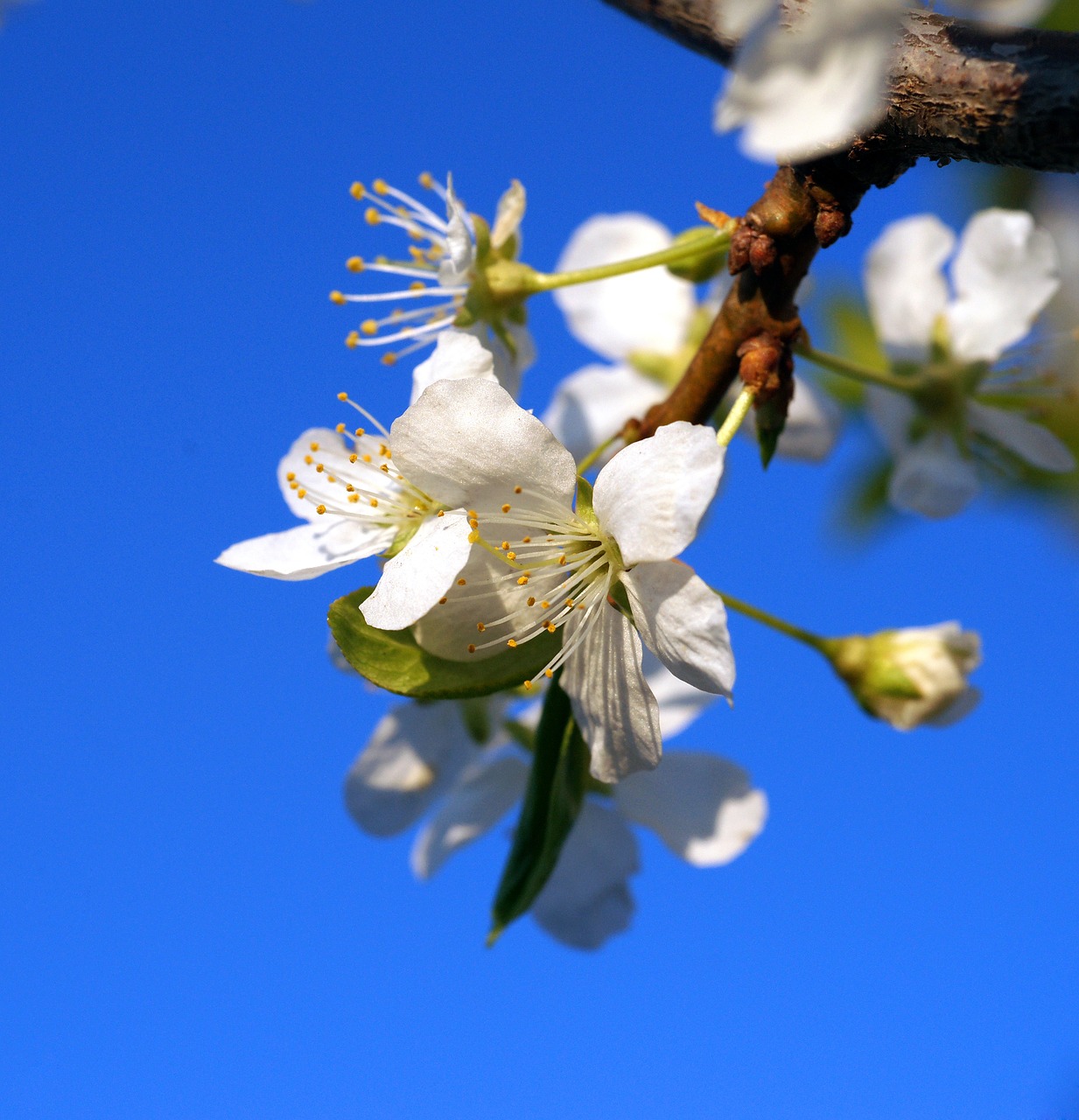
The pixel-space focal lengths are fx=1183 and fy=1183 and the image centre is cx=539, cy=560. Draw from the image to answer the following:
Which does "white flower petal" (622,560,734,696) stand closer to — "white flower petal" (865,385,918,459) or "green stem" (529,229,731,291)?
"green stem" (529,229,731,291)

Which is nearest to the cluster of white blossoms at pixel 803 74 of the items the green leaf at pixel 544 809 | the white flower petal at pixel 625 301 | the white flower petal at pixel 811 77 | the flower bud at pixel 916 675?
the white flower petal at pixel 811 77

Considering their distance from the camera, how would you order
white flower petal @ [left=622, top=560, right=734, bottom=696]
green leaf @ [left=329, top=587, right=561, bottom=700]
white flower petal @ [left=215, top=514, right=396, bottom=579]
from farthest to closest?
white flower petal @ [left=215, top=514, right=396, bottom=579], green leaf @ [left=329, top=587, right=561, bottom=700], white flower petal @ [left=622, top=560, right=734, bottom=696]

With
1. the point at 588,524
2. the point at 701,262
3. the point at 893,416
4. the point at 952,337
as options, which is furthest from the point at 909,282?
the point at 588,524

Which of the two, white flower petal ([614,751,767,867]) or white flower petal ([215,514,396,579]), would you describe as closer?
white flower petal ([215,514,396,579])

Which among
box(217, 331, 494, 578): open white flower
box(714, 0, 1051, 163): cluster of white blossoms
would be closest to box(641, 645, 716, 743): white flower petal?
box(217, 331, 494, 578): open white flower

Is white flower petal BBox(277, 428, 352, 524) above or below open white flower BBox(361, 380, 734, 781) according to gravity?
above

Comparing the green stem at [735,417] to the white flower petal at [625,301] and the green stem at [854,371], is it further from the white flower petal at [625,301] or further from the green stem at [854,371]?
the white flower petal at [625,301]
